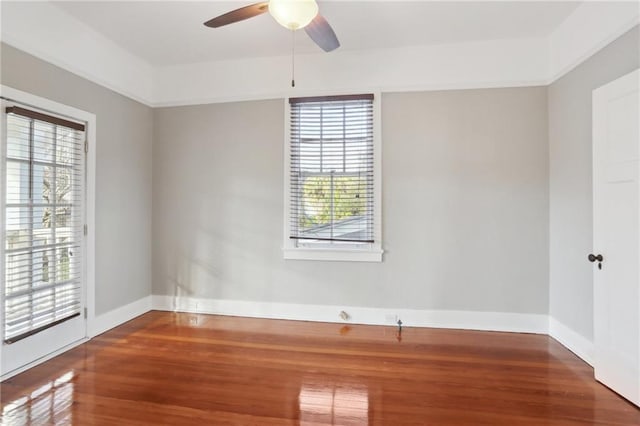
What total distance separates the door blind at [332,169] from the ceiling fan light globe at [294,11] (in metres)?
1.52

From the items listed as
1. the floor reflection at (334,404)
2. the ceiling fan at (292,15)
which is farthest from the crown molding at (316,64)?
the floor reflection at (334,404)

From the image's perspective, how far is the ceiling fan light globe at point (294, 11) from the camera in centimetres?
205

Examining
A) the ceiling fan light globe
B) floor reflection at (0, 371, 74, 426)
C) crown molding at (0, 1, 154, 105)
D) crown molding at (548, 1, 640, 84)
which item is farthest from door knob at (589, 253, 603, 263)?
crown molding at (0, 1, 154, 105)

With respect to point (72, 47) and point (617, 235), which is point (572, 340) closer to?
point (617, 235)

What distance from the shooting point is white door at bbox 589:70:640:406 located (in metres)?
2.18

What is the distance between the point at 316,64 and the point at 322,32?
129 centimetres

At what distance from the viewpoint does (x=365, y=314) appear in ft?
12.1

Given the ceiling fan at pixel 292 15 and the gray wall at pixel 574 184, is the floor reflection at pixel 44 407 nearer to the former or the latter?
the ceiling fan at pixel 292 15

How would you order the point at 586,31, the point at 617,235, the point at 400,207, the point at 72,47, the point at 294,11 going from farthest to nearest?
the point at 400,207 → the point at 72,47 → the point at 586,31 → the point at 617,235 → the point at 294,11

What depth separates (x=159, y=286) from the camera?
4141mm

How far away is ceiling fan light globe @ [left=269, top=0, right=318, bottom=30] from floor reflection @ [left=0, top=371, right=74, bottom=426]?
2.78 metres

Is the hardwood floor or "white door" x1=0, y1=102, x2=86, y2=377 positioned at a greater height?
"white door" x1=0, y1=102, x2=86, y2=377

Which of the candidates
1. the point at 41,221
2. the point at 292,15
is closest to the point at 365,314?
the point at 292,15

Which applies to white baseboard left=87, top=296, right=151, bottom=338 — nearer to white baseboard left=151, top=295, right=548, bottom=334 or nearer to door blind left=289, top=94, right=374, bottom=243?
white baseboard left=151, top=295, right=548, bottom=334
